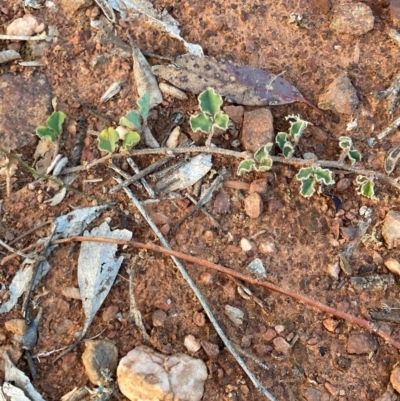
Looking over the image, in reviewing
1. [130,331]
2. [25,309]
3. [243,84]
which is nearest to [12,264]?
[25,309]

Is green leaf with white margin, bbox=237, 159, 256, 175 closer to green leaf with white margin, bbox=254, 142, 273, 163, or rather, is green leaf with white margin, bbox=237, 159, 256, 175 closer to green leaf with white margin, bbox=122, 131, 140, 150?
green leaf with white margin, bbox=254, 142, 273, 163

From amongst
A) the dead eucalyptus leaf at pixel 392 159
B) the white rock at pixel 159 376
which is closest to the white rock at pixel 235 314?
the white rock at pixel 159 376

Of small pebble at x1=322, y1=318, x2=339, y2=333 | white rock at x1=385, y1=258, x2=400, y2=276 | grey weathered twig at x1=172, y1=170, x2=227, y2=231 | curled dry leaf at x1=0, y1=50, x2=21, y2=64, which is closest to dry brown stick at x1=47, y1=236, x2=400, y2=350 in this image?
small pebble at x1=322, y1=318, x2=339, y2=333

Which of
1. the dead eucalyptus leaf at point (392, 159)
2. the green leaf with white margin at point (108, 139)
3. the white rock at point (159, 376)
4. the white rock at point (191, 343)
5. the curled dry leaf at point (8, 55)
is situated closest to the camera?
the white rock at point (159, 376)

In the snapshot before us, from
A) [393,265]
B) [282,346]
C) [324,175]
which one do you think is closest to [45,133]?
[324,175]

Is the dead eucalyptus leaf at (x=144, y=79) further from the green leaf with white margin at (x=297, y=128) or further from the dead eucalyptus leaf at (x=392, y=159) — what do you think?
the dead eucalyptus leaf at (x=392, y=159)
